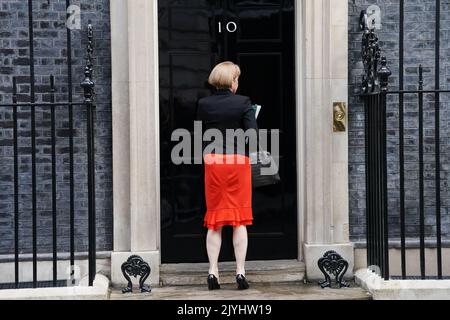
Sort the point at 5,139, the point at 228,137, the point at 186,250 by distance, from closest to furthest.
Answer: the point at 228,137 → the point at 5,139 → the point at 186,250

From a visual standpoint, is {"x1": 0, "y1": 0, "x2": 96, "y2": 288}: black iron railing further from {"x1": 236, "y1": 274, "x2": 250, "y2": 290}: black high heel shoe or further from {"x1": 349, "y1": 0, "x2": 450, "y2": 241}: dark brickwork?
{"x1": 349, "y1": 0, "x2": 450, "y2": 241}: dark brickwork

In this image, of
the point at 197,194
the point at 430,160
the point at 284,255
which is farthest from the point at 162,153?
the point at 430,160

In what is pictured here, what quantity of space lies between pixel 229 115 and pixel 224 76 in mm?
304

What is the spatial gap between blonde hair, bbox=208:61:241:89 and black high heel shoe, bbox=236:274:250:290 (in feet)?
4.80

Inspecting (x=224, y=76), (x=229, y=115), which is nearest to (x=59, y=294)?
(x=229, y=115)

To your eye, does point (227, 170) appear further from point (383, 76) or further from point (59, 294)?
point (59, 294)

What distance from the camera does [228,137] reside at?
234 inches

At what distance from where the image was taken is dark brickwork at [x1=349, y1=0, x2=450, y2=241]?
259 inches

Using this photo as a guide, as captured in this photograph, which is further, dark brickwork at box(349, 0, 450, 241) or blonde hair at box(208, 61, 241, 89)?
dark brickwork at box(349, 0, 450, 241)

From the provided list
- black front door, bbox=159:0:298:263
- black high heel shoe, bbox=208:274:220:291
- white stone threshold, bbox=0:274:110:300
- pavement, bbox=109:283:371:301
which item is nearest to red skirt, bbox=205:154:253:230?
black high heel shoe, bbox=208:274:220:291

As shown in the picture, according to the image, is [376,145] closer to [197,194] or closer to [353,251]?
[353,251]

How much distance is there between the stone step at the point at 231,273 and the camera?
6.42 metres

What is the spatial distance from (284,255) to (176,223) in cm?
98

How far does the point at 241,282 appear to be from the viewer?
19.9ft
